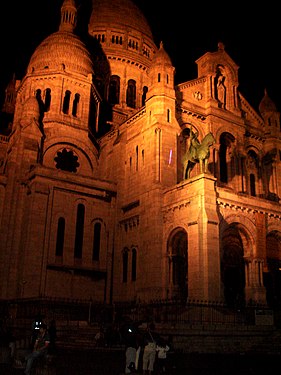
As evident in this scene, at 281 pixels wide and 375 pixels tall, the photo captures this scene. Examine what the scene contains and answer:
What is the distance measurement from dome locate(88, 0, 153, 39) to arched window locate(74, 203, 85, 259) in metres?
34.9

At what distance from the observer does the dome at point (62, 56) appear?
48375 mm

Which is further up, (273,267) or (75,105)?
(75,105)

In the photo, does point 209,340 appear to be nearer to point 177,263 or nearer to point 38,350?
point 38,350

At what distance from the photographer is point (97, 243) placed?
136 ft

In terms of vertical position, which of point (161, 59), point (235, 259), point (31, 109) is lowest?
point (235, 259)

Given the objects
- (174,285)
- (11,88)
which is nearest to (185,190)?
(174,285)

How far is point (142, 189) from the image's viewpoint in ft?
128

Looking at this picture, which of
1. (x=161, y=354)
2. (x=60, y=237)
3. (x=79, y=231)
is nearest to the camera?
(x=161, y=354)

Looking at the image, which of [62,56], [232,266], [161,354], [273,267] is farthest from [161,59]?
[161,354]

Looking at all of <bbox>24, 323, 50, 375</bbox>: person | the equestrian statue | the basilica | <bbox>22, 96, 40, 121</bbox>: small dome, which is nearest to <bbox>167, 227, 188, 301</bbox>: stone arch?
the basilica

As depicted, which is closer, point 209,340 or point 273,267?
point 209,340

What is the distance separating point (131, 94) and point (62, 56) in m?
15.6

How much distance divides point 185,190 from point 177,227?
2943mm

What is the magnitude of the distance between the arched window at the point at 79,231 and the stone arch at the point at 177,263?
8.96 metres
